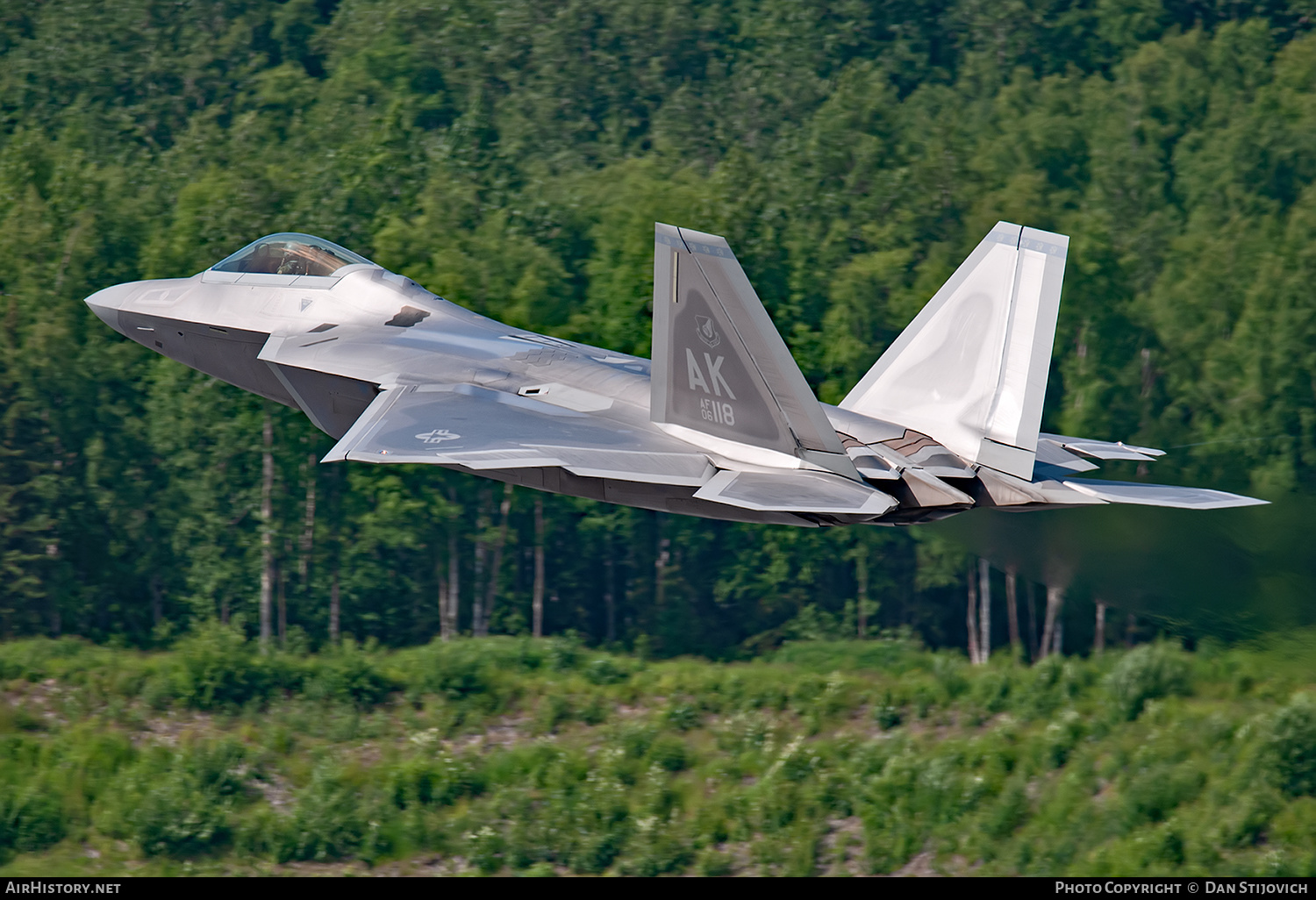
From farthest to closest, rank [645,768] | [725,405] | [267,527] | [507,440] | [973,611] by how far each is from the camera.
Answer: [267,527], [973,611], [645,768], [507,440], [725,405]

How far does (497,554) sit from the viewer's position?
1574 inches

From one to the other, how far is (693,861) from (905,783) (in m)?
4.21

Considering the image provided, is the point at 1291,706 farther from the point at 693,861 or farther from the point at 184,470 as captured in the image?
the point at 184,470

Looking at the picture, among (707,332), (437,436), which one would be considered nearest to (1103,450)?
(707,332)

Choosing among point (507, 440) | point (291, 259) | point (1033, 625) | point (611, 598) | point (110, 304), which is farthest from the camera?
point (611, 598)

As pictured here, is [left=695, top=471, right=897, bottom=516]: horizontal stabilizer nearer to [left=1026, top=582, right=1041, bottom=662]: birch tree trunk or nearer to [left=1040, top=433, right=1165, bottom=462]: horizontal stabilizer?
[left=1040, top=433, right=1165, bottom=462]: horizontal stabilizer

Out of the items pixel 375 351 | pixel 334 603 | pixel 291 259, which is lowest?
pixel 334 603

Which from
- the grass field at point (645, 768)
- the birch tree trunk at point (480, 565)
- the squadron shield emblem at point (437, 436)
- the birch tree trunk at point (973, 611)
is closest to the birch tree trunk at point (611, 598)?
the birch tree trunk at point (480, 565)

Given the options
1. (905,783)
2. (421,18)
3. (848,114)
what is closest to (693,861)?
(905,783)

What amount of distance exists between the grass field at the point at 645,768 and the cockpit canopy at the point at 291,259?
11.5 m

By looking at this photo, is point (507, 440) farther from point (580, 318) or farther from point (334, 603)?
point (334, 603)

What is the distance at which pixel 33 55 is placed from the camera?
176ft

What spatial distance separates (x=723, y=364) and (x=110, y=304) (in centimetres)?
946

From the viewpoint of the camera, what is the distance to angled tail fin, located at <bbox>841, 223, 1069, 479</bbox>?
47.3 feet
